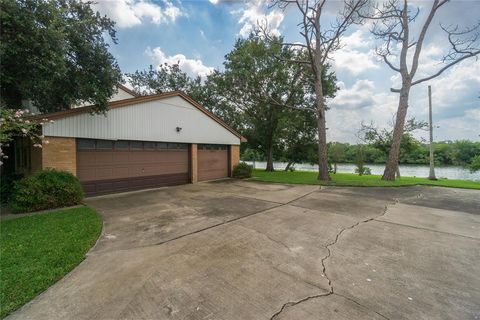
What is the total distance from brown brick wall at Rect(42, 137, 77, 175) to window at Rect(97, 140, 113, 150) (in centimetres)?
86

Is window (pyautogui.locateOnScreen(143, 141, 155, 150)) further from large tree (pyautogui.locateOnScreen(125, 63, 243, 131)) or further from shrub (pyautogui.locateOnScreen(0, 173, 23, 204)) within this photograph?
large tree (pyautogui.locateOnScreen(125, 63, 243, 131))

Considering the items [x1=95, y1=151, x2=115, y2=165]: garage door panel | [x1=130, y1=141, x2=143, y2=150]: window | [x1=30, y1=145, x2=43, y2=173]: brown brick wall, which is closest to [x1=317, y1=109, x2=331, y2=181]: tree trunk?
[x1=130, y1=141, x2=143, y2=150]: window

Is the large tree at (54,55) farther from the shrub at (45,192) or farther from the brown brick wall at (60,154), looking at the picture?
the shrub at (45,192)

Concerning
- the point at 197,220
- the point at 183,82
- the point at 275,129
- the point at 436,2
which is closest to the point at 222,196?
the point at 197,220

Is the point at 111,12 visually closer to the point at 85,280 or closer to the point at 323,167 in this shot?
the point at 85,280

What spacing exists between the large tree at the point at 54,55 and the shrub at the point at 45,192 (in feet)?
8.40

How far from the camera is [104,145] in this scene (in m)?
8.99

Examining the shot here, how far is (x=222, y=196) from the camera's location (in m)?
8.70

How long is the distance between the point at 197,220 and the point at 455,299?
4610 mm

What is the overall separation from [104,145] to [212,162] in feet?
20.2

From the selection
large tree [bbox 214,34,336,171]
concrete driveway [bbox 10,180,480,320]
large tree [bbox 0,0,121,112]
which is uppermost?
large tree [bbox 214,34,336,171]

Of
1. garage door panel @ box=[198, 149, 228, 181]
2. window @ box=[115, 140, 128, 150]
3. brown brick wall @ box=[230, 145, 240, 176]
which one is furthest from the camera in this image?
brown brick wall @ box=[230, 145, 240, 176]

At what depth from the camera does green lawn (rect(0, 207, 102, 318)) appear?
2.69 m

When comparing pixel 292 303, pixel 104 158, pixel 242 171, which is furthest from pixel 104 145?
pixel 292 303
